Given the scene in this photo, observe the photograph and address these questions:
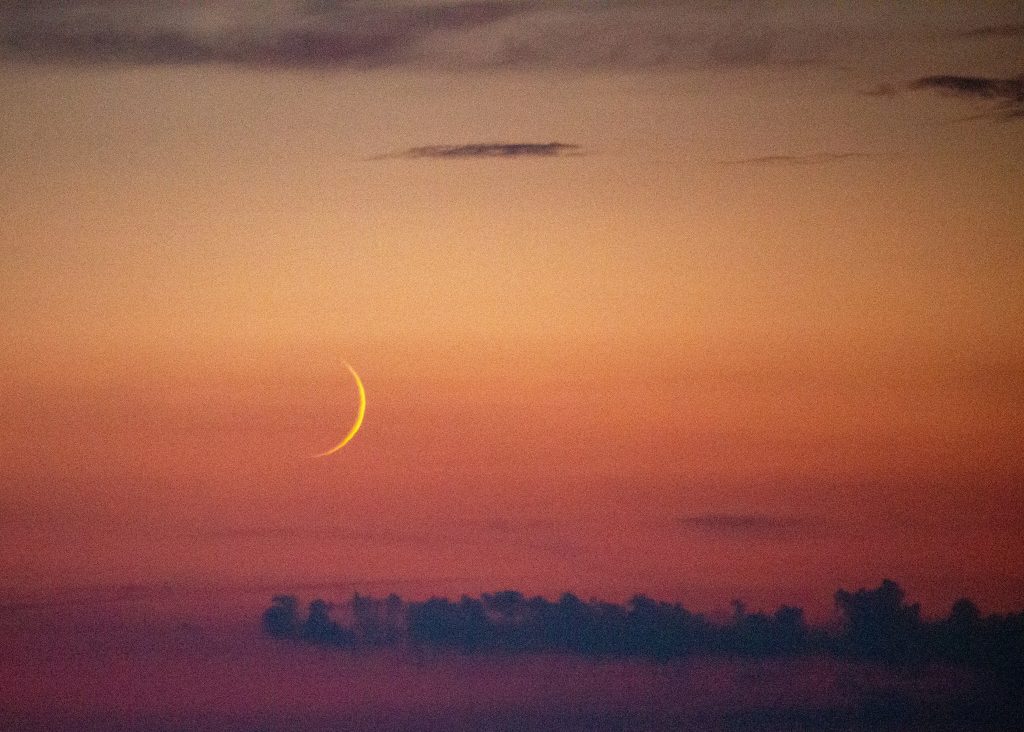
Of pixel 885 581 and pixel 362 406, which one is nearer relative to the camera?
pixel 362 406

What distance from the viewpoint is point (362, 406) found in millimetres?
13531

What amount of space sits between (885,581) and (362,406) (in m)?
12.7

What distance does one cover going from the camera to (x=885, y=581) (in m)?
14.7

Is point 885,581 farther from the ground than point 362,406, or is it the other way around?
point 362,406
